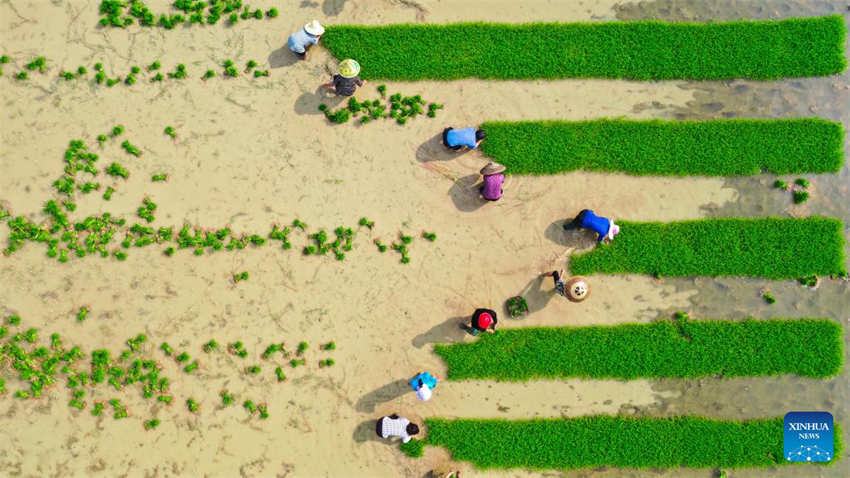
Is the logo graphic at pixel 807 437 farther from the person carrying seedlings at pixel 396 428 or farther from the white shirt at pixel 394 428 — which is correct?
the white shirt at pixel 394 428

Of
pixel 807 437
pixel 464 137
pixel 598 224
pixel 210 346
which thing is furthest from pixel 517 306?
pixel 807 437

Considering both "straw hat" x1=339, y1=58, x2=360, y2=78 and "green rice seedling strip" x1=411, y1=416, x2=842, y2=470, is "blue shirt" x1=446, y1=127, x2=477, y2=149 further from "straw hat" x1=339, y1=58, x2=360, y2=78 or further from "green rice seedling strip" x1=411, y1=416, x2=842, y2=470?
"green rice seedling strip" x1=411, y1=416, x2=842, y2=470

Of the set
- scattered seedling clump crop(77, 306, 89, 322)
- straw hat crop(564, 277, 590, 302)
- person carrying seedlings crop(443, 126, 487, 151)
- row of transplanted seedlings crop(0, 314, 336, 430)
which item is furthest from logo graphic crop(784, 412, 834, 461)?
scattered seedling clump crop(77, 306, 89, 322)

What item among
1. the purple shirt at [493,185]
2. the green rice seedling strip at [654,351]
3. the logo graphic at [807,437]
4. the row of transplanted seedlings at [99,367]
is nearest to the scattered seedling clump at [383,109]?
the purple shirt at [493,185]

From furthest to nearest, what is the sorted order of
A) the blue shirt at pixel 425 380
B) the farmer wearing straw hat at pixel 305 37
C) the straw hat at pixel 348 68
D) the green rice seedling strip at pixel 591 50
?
the green rice seedling strip at pixel 591 50 < the farmer wearing straw hat at pixel 305 37 < the straw hat at pixel 348 68 < the blue shirt at pixel 425 380

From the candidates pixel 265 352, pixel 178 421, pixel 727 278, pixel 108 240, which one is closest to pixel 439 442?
pixel 265 352

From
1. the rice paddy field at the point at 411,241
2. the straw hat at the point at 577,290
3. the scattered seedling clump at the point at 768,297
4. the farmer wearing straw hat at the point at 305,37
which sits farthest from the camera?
the scattered seedling clump at the point at 768,297

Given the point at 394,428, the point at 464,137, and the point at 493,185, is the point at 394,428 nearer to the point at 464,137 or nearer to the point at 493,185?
the point at 493,185
